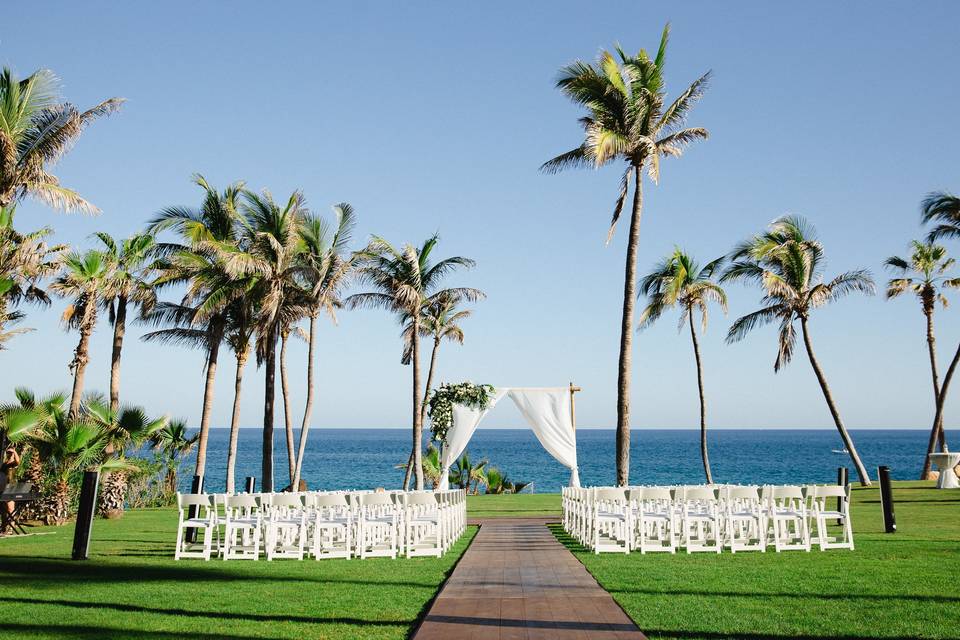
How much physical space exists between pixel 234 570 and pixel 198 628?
4225mm

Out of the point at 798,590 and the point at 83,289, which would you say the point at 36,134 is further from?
the point at 798,590

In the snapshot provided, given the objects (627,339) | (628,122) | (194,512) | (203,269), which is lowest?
(194,512)

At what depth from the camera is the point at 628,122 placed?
19.2 m

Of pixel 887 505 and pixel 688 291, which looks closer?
pixel 887 505

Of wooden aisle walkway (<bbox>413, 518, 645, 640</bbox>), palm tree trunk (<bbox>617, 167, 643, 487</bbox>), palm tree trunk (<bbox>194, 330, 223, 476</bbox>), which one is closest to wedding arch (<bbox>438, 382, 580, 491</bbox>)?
palm tree trunk (<bbox>617, 167, 643, 487</bbox>)

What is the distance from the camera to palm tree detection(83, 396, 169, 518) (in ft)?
65.9

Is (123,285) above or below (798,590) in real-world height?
above

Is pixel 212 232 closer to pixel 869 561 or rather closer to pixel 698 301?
pixel 698 301

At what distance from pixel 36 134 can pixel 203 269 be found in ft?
24.2

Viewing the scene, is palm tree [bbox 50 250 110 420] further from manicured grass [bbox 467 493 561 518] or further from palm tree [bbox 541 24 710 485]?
palm tree [bbox 541 24 710 485]

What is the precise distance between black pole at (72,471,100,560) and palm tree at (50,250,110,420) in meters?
10.6

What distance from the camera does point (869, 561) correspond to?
9.95 m

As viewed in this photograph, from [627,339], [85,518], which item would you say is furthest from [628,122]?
[85,518]

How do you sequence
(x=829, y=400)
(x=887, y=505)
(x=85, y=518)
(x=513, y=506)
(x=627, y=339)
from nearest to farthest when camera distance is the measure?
(x=85, y=518)
(x=887, y=505)
(x=627, y=339)
(x=513, y=506)
(x=829, y=400)
